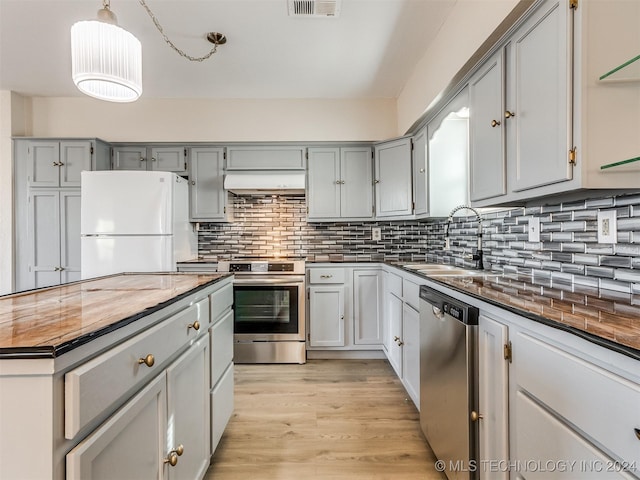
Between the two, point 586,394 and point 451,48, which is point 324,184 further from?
point 586,394

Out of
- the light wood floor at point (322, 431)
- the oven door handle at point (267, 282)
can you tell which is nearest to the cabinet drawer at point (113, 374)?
the light wood floor at point (322, 431)

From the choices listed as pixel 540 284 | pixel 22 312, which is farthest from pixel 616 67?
pixel 22 312

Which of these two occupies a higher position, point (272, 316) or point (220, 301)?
point (220, 301)

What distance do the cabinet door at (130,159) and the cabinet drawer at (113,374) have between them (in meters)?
2.78

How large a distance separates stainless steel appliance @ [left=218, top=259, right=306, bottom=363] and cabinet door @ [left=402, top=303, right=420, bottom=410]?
3.33 ft

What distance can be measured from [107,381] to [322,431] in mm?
1528

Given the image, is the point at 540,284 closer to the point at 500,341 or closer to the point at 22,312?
the point at 500,341

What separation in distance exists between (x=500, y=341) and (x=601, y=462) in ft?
1.40

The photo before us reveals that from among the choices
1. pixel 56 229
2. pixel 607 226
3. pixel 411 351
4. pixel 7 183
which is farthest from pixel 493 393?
pixel 7 183

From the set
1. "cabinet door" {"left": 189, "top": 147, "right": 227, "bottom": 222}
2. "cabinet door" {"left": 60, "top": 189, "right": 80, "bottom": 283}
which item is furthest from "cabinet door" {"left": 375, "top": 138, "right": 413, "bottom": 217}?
"cabinet door" {"left": 60, "top": 189, "right": 80, "bottom": 283}

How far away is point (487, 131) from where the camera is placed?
1.65 meters

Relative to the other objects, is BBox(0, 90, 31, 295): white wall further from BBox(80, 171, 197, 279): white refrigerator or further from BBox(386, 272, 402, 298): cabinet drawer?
BBox(386, 272, 402, 298): cabinet drawer

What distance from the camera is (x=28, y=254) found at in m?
3.09

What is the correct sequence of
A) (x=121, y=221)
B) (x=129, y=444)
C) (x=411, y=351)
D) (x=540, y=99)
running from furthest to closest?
(x=121, y=221), (x=411, y=351), (x=540, y=99), (x=129, y=444)
